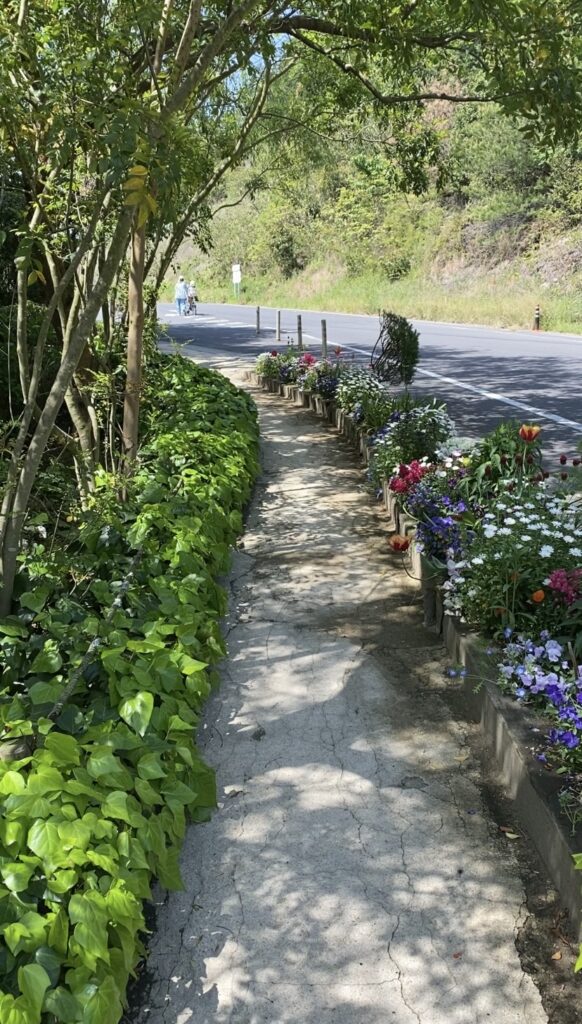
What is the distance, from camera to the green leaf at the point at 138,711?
266 centimetres

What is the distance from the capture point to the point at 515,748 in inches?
122

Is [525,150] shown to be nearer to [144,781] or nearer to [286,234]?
[286,234]

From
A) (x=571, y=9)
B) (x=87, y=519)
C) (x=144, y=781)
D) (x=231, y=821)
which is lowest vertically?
(x=231, y=821)

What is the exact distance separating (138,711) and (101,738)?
15 cm

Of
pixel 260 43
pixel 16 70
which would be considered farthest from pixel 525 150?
pixel 16 70

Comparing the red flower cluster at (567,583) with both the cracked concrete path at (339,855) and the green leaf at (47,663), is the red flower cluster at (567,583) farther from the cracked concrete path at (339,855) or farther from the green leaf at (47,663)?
the green leaf at (47,663)

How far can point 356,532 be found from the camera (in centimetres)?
641

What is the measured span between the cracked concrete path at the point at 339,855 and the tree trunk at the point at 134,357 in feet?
6.40

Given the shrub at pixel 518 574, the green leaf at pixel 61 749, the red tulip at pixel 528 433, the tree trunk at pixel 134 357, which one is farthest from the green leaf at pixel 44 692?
the tree trunk at pixel 134 357

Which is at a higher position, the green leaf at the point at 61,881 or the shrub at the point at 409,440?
the shrub at the point at 409,440

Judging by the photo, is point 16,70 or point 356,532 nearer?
point 16,70

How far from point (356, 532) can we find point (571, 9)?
12.7ft

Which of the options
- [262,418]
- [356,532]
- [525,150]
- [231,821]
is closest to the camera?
[231,821]

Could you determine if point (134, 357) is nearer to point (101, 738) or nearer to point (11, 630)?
point (11, 630)
